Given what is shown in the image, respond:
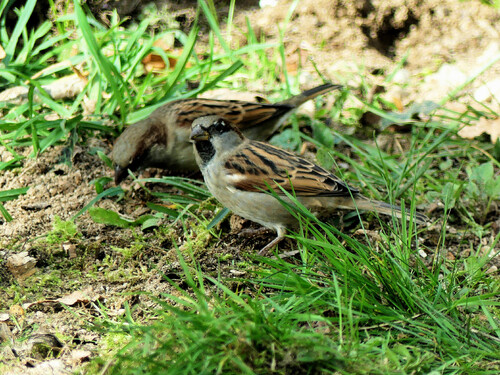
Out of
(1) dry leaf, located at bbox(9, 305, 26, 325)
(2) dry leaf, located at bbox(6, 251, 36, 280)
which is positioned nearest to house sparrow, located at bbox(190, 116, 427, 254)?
(2) dry leaf, located at bbox(6, 251, 36, 280)

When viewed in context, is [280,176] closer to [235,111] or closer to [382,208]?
[382,208]

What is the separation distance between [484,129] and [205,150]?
7.75ft

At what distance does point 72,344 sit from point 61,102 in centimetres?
271

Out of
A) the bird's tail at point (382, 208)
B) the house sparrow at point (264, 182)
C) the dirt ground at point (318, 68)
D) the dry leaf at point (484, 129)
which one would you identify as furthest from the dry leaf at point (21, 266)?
the dry leaf at point (484, 129)

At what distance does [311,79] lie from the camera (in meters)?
5.71

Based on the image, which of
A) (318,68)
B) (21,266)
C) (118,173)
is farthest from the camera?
(318,68)

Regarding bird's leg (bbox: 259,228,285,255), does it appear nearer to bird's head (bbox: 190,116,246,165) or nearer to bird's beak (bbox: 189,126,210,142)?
bird's head (bbox: 190,116,246,165)

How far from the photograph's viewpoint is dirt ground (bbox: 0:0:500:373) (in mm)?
3689

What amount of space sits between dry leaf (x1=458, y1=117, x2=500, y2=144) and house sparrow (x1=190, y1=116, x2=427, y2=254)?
60.3 inches

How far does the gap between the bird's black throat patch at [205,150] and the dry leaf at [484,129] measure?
7.23 ft

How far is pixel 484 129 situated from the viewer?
4859 mm

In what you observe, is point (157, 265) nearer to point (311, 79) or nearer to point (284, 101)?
point (284, 101)

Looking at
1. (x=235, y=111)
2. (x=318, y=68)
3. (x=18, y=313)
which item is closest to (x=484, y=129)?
(x=318, y=68)

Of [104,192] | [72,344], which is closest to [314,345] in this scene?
[72,344]
